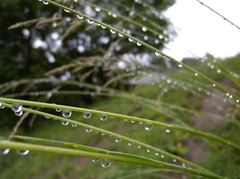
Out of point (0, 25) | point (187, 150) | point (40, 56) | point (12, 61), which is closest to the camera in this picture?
point (187, 150)

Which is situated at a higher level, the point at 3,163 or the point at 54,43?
the point at 54,43

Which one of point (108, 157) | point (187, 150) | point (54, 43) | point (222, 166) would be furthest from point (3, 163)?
point (54, 43)

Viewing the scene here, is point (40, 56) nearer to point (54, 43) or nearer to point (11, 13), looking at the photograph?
point (54, 43)

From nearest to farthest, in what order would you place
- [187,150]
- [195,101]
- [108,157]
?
[108,157]
[187,150]
[195,101]

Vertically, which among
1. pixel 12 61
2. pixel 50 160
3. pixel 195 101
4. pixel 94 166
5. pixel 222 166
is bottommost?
pixel 222 166

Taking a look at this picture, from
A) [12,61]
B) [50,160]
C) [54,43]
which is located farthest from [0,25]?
[50,160]

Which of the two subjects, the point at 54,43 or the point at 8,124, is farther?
the point at 54,43
